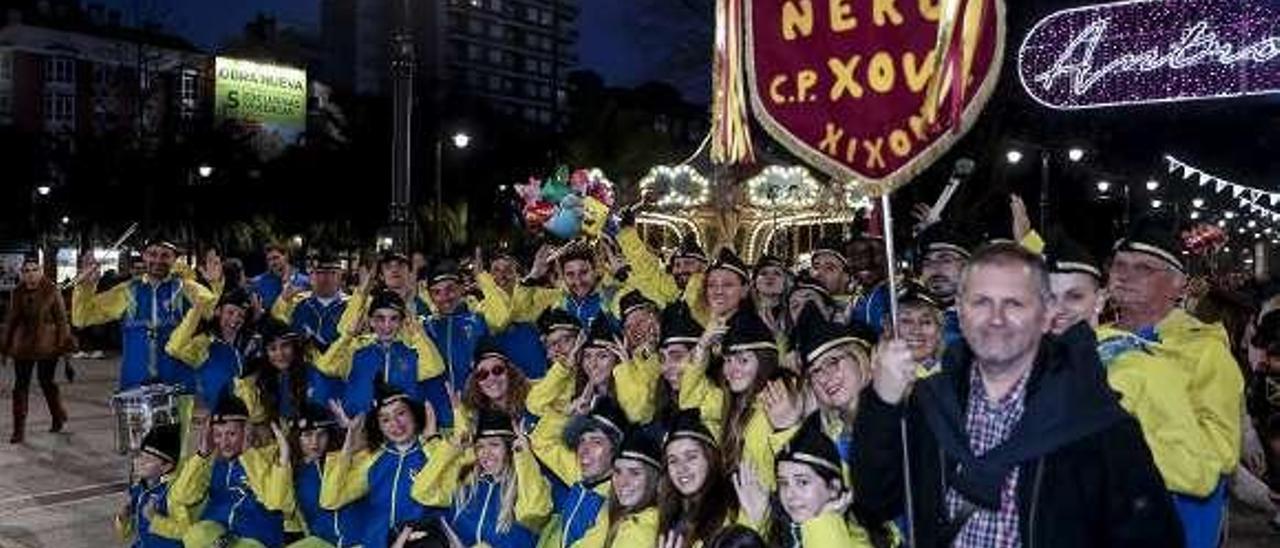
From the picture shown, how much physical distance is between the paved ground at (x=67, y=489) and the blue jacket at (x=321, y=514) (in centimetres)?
160

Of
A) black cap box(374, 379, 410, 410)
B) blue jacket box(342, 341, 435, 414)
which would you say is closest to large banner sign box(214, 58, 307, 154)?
blue jacket box(342, 341, 435, 414)

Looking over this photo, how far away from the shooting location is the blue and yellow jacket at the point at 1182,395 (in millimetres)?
3537

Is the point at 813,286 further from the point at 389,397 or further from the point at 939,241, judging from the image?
the point at 389,397

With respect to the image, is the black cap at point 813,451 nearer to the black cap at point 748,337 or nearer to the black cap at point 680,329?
the black cap at point 748,337

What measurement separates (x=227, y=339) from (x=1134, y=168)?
4020 centimetres

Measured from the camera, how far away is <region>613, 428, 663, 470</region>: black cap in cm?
492

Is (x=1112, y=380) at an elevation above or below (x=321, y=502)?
above

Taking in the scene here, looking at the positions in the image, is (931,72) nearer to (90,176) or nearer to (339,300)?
(339,300)

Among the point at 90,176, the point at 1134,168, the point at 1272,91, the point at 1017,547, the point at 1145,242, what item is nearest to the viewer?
the point at 1017,547

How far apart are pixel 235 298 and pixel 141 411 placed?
983 mm

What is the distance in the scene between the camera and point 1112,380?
3658mm

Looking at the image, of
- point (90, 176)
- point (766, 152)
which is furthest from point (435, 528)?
point (90, 176)

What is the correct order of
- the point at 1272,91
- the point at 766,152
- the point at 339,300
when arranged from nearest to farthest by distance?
the point at 339,300 → the point at 1272,91 → the point at 766,152

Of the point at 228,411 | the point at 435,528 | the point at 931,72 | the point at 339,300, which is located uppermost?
the point at 931,72
